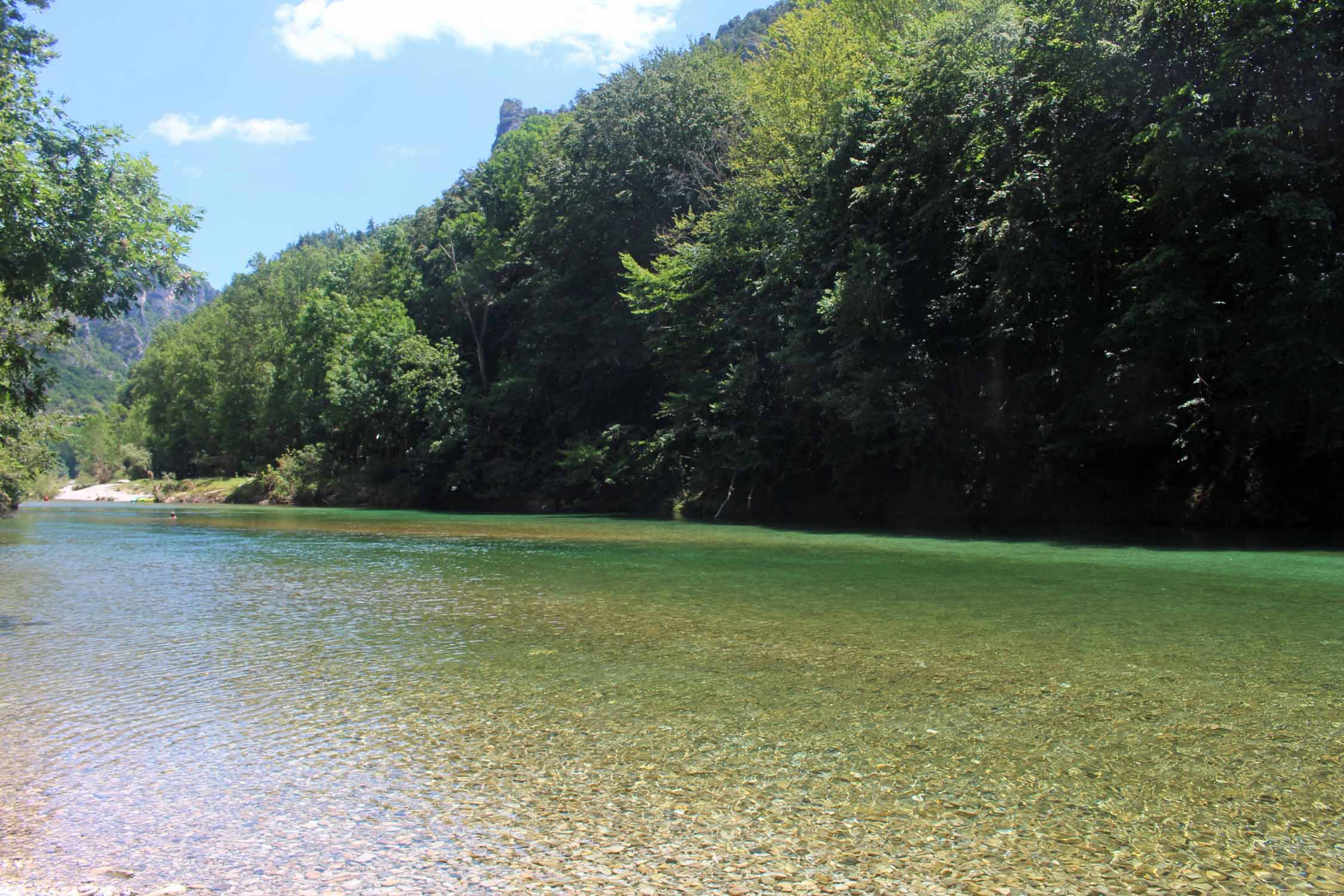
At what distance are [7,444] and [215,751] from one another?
104ft

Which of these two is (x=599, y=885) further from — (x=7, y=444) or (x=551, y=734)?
(x=7, y=444)

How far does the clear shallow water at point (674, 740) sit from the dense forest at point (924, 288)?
11.0 meters

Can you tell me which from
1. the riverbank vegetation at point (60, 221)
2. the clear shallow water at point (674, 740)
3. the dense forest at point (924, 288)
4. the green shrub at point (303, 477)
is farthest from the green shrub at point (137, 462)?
the clear shallow water at point (674, 740)

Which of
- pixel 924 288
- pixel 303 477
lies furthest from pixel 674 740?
pixel 303 477

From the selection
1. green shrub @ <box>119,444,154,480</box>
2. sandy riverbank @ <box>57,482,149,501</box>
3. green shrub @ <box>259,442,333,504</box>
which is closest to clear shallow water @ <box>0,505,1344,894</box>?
green shrub @ <box>259,442,333,504</box>

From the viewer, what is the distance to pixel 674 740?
477 cm

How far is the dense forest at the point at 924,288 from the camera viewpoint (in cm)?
1827

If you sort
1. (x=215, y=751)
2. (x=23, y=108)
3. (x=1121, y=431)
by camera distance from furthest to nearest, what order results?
1. (x=1121, y=431)
2. (x=23, y=108)
3. (x=215, y=751)

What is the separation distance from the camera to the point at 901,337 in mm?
25609

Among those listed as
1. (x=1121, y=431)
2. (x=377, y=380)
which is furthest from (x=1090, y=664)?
(x=377, y=380)

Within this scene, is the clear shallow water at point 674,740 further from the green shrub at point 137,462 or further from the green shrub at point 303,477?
the green shrub at point 137,462

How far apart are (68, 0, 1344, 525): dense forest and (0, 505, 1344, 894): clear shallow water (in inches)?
433

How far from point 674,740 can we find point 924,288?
920 inches

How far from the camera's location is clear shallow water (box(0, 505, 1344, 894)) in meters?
3.38
